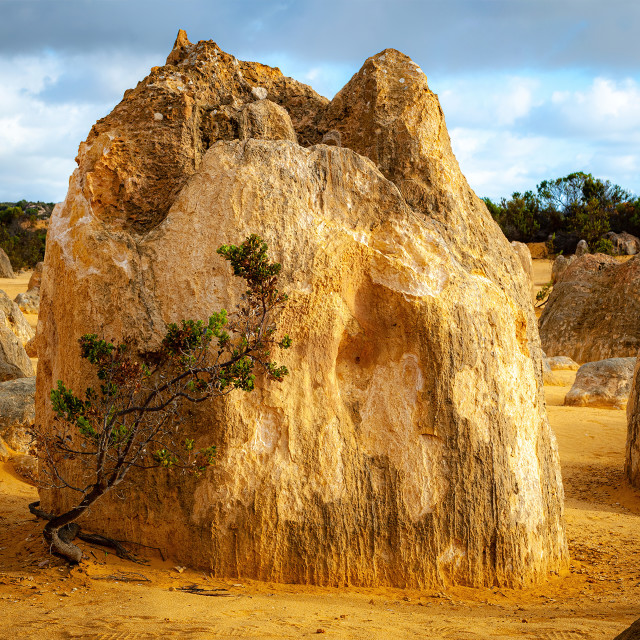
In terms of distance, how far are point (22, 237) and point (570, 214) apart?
1171 inches

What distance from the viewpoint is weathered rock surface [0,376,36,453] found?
26.3 feet

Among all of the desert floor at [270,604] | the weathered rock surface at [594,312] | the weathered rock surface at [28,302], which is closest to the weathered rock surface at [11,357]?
the desert floor at [270,604]

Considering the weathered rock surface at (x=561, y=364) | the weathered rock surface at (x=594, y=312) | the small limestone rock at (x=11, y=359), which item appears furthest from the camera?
the weathered rock surface at (x=594, y=312)

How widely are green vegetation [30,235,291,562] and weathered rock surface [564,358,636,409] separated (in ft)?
33.8

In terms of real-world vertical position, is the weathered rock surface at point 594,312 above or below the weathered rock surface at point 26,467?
above

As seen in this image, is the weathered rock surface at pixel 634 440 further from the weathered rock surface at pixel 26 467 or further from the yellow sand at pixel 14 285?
the yellow sand at pixel 14 285

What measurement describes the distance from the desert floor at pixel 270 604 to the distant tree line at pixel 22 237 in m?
33.7

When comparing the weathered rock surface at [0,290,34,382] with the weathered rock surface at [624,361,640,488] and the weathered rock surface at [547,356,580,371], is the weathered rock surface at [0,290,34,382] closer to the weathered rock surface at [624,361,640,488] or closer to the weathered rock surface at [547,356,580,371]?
the weathered rock surface at [624,361,640,488]

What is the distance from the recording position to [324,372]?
4.58 meters

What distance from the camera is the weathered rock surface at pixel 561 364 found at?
17469 mm

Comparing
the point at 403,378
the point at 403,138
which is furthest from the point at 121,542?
the point at 403,138

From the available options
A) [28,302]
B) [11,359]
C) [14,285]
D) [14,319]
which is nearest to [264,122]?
[11,359]

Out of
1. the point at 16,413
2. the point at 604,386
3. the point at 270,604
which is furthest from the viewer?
the point at 604,386

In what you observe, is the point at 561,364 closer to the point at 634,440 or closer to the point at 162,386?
the point at 634,440
